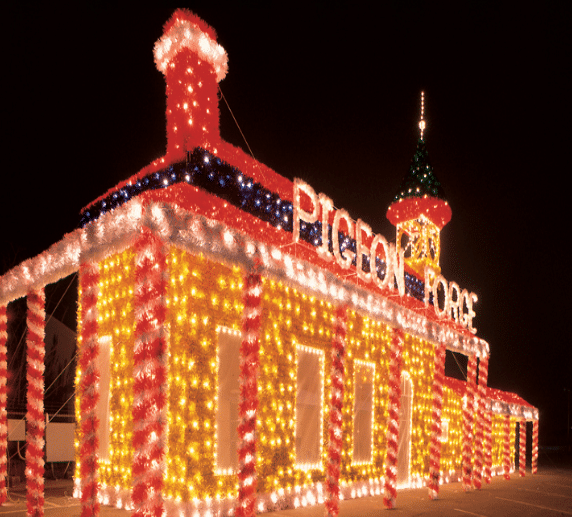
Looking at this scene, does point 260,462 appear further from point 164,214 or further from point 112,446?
point 164,214

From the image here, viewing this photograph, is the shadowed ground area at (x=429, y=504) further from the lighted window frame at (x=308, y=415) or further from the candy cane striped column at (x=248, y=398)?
the candy cane striped column at (x=248, y=398)

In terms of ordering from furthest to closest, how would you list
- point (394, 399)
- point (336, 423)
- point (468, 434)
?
point (468, 434)
point (394, 399)
point (336, 423)

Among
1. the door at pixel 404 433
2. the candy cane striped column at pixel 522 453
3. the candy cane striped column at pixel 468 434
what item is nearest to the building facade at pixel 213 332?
the door at pixel 404 433

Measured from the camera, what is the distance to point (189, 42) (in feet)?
32.2

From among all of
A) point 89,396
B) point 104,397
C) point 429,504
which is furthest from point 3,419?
point 429,504

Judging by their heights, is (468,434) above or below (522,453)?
above

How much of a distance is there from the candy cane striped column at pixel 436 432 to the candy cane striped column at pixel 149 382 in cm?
828

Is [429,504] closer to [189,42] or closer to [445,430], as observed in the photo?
[445,430]

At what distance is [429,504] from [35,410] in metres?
8.28

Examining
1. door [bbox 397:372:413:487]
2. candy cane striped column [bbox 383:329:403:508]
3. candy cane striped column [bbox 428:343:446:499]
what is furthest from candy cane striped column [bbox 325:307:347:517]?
door [bbox 397:372:413:487]

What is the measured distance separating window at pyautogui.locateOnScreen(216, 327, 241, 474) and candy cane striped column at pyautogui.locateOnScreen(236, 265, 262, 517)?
1.57m

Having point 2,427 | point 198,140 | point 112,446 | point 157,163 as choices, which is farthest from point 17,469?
point 198,140

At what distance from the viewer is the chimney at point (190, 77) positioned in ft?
31.2

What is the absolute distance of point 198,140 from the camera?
9383 millimetres
